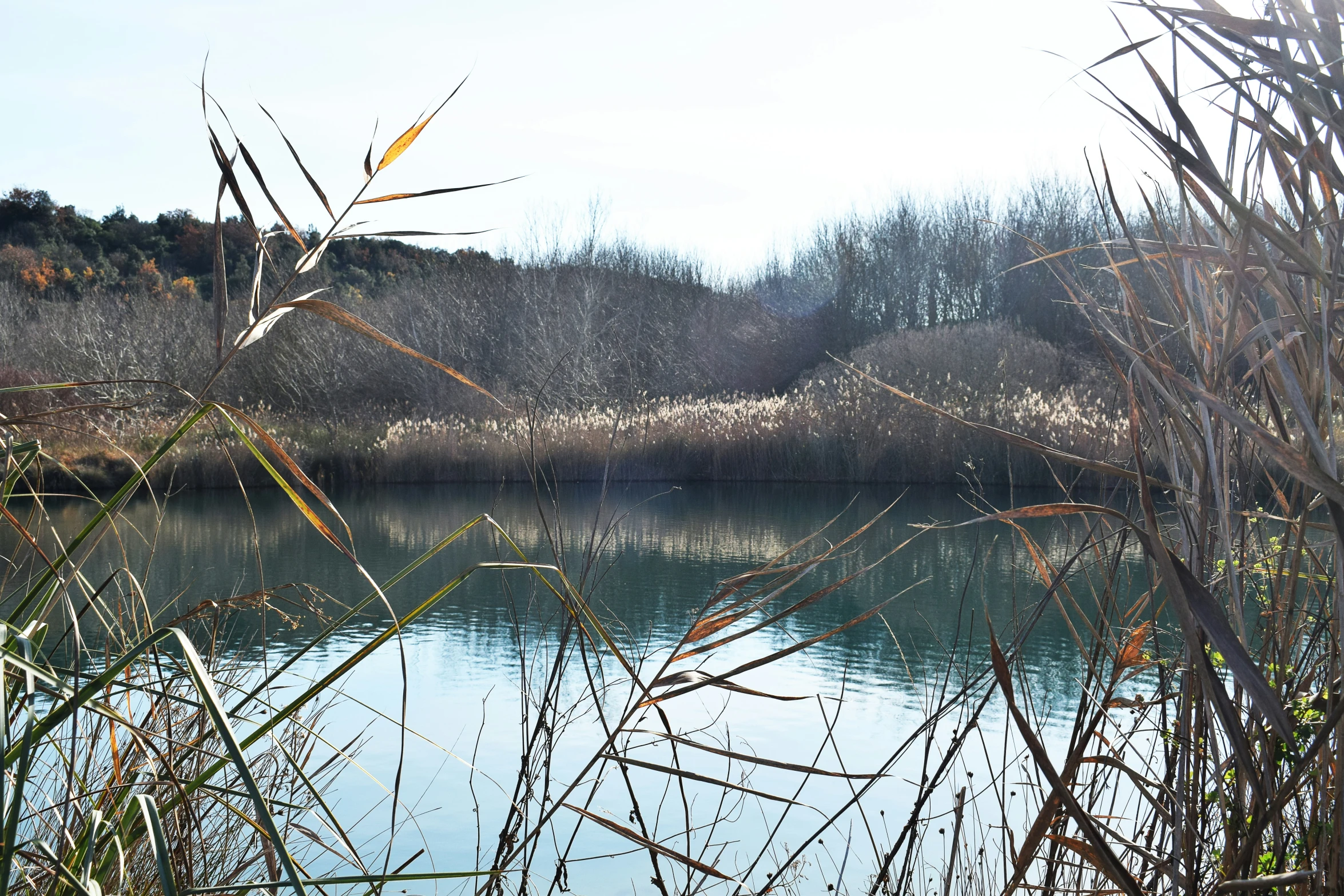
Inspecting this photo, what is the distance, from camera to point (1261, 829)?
23.4 inches

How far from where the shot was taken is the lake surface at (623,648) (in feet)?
7.86

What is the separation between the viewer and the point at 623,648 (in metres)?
3.92

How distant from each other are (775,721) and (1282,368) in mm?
3044

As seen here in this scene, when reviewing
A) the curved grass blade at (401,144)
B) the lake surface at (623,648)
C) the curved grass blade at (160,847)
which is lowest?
the lake surface at (623,648)

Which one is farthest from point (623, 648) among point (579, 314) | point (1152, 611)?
point (579, 314)

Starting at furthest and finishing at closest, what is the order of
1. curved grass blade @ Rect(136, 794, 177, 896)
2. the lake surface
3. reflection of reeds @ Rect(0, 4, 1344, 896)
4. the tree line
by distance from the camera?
1. the tree line
2. the lake surface
3. reflection of reeds @ Rect(0, 4, 1344, 896)
4. curved grass blade @ Rect(136, 794, 177, 896)

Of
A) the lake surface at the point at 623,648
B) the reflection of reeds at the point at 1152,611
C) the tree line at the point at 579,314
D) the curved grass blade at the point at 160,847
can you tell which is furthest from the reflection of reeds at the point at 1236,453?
the tree line at the point at 579,314

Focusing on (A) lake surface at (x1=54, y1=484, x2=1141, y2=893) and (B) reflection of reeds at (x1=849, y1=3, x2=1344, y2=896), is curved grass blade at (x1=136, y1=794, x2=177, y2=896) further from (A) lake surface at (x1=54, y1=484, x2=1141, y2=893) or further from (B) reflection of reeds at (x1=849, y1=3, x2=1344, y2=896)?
(B) reflection of reeds at (x1=849, y1=3, x2=1344, y2=896)

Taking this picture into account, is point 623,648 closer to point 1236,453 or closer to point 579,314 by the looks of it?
point 1236,453

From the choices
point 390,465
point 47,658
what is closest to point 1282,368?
point 47,658

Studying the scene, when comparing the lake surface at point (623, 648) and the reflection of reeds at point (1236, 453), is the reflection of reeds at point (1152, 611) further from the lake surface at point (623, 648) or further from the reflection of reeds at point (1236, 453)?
the lake surface at point (623, 648)

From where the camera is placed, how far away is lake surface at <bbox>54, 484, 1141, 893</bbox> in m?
2.40

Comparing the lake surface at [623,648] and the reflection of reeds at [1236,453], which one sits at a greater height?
the reflection of reeds at [1236,453]

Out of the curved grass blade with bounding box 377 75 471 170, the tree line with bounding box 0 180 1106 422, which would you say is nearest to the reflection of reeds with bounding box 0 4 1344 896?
the curved grass blade with bounding box 377 75 471 170
